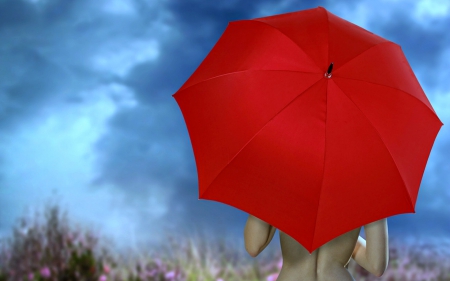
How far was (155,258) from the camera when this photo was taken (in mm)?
4293

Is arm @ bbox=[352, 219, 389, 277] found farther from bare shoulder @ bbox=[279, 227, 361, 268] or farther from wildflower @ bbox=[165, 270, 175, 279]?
wildflower @ bbox=[165, 270, 175, 279]

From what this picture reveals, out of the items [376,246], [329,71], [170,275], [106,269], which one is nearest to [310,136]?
[329,71]

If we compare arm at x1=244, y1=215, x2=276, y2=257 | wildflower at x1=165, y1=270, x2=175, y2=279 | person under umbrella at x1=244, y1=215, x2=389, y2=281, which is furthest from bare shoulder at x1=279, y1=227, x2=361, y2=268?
wildflower at x1=165, y1=270, x2=175, y2=279

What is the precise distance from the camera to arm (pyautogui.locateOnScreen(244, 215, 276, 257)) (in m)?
2.36

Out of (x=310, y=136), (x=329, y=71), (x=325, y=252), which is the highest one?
(x=329, y=71)

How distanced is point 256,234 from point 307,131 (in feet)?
1.86

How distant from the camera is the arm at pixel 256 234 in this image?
2.36 meters

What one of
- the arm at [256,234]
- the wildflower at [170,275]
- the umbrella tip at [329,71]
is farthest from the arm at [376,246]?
the wildflower at [170,275]

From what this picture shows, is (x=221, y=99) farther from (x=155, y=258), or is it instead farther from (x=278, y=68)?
(x=155, y=258)

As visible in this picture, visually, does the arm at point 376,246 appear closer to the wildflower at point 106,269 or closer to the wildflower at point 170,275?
the wildflower at point 170,275

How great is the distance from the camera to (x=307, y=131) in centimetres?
209

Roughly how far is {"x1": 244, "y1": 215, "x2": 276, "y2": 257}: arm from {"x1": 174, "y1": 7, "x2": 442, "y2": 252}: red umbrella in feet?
1.01

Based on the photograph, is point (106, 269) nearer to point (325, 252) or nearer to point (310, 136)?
point (325, 252)

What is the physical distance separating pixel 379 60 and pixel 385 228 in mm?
777
